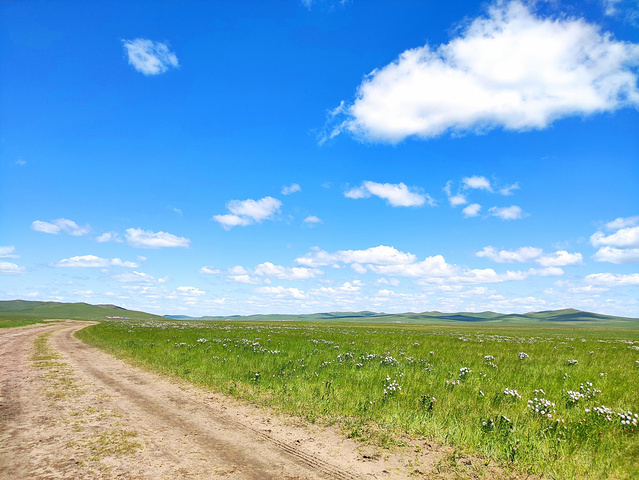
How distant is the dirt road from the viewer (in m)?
6.23

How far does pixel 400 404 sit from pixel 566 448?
4.27m

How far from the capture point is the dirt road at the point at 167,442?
20.4ft

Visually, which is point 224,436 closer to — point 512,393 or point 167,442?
point 167,442

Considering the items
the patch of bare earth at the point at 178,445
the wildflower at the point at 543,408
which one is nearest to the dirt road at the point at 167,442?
the patch of bare earth at the point at 178,445

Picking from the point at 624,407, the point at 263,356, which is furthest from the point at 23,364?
the point at 624,407

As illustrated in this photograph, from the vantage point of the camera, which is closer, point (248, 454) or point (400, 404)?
point (248, 454)

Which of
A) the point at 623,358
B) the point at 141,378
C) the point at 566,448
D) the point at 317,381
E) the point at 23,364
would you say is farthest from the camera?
the point at 623,358

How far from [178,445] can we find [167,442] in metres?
0.35

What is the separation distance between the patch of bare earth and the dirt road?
0.8 inches

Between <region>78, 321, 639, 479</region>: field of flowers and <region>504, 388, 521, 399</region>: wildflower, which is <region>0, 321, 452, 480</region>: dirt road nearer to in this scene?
<region>78, 321, 639, 479</region>: field of flowers

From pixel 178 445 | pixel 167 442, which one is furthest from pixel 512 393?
pixel 167 442

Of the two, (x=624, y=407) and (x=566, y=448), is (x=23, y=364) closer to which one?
(x=566, y=448)

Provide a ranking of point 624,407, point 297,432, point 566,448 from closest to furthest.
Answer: point 566,448 < point 297,432 < point 624,407

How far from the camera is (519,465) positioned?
22.1ft
